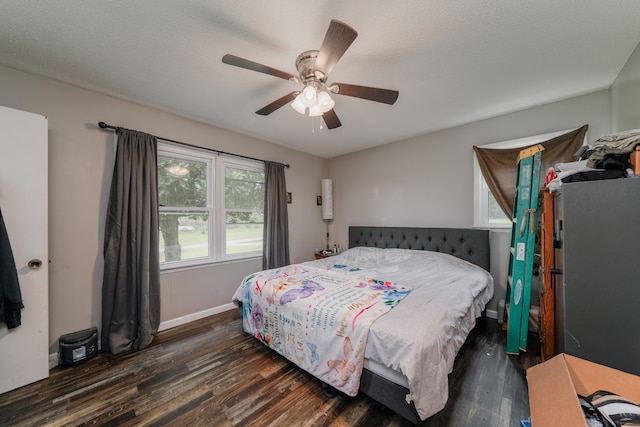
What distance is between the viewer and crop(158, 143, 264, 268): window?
279cm

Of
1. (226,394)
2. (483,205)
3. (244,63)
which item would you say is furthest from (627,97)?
(226,394)

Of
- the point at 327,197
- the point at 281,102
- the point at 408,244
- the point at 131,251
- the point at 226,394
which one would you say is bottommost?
the point at 226,394

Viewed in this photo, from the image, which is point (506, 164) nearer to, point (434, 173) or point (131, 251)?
point (434, 173)

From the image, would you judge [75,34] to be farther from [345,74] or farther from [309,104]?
[345,74]

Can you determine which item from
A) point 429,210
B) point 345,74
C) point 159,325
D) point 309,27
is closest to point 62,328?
point 159,325

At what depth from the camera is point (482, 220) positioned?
2.99 meters

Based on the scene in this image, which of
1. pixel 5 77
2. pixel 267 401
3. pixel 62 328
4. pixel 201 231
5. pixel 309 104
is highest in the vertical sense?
pixel 5 77

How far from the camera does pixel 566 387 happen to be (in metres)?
0.61

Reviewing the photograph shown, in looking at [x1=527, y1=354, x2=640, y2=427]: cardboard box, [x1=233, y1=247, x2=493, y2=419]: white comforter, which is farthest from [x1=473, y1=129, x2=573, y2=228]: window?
[x1=527, y1=354, x2=640, y2=427]: cardboard box

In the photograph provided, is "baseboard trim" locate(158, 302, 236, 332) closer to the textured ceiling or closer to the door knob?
the door knob

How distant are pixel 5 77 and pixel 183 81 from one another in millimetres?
1347

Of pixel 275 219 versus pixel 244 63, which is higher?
pixel 244 63

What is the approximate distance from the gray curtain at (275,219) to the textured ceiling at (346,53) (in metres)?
1.23

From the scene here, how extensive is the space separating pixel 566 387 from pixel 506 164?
2.79m
